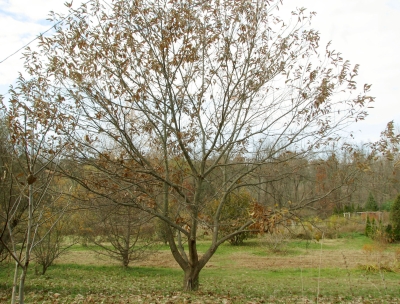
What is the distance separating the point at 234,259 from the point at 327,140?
34.1ft

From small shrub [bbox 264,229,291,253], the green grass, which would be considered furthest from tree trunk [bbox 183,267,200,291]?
small shrub [bbox 264,229,291,253]

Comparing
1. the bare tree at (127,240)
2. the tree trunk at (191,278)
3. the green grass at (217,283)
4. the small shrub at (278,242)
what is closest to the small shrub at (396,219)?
the small shrub at (278,242)

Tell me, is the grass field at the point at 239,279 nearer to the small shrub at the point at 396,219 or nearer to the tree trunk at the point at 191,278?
the tree trunk at the point at 191,278

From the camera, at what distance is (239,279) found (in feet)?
35.2

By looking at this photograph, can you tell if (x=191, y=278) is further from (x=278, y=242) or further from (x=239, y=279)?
(x=278, y=242)

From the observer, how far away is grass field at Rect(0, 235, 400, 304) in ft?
22.4

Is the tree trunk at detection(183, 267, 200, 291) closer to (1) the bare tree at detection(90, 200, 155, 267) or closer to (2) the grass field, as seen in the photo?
(2) the grass field

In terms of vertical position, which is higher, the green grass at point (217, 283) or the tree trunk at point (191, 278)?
the tree trunk at point (191, 278)

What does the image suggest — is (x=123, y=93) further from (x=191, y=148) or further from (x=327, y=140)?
(x=327, y=140)

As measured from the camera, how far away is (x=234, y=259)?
15.7 metres

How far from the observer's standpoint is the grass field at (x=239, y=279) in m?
6.82

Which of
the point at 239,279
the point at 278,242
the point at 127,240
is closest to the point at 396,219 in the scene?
the point at 278,242

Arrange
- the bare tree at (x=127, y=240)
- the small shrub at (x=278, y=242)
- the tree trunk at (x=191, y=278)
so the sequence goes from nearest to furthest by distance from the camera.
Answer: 1. the tree trunk at (x=191, y=278)
2. the bare tree at (x=127, y=240)
3. the small shrub at (x=278, y=242)

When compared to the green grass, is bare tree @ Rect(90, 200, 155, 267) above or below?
above
